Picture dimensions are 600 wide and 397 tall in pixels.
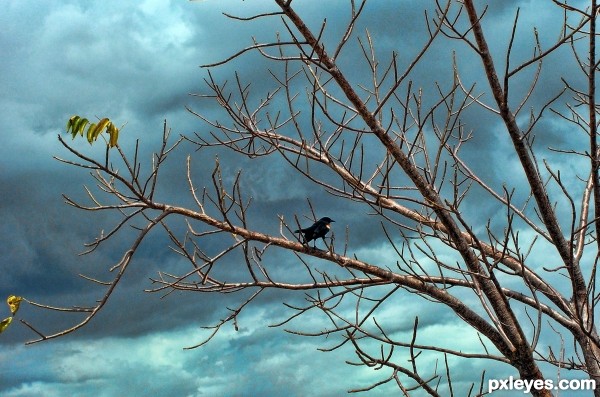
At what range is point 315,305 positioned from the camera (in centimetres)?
466

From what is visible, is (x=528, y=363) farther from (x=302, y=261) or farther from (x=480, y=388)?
(x=302, y=261)

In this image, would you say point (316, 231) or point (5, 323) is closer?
point (5, 323)

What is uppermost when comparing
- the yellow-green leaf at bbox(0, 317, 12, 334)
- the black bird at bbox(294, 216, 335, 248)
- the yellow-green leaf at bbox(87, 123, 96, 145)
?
the black bird at bbox(294, 216, 335, 248)

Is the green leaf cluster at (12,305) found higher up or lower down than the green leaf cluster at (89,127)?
lower down

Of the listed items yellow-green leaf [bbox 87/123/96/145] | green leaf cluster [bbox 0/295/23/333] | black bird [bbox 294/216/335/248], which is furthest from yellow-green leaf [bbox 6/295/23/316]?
black bird [bbox 294/216/335/248]

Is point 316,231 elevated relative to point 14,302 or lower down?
elevated

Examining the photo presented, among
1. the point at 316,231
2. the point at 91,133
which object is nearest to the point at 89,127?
the point at 91,133

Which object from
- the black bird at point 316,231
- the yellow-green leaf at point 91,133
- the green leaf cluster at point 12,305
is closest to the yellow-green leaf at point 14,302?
the green leaf cluster at point 12,305

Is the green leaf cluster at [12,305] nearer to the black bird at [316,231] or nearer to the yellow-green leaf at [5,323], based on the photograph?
the yellow-green leaf at [5,323]

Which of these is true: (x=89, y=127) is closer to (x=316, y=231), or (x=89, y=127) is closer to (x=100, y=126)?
(x=100, y=126)

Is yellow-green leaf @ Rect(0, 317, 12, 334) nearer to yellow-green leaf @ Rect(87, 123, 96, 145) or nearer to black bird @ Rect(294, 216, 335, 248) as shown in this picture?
yellow-green leaf @ Rect(87, 123, 96, 145)

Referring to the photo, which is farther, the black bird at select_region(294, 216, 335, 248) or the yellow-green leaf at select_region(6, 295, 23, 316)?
the black bird at select_region(294, 216, 335, 248)

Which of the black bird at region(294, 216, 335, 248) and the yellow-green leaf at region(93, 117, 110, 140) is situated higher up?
the black bird at region(294, 216, 335, 248)

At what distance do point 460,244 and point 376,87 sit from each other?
1.57 meters
